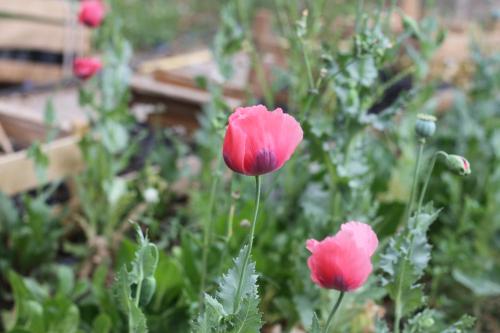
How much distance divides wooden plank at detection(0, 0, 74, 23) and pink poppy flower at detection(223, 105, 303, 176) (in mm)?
2320

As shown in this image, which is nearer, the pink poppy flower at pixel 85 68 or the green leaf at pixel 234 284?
the green leaf at pixel 234 284

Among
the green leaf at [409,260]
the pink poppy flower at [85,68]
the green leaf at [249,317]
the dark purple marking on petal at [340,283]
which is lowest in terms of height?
the pink poppy flower at [85,68]

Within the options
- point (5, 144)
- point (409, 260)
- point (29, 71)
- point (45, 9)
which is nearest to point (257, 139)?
point (409, 260)

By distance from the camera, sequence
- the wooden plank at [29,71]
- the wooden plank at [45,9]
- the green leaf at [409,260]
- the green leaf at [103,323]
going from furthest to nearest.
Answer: the wooden plank at [29,71]
the wooden plank at [45,9]
the green leaf at [103,323]
the green leaf at [409,260]

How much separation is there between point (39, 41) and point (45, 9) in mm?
202

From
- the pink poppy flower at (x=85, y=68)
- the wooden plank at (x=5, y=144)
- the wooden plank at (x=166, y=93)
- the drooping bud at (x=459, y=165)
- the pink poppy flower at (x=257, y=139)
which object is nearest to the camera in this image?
the pink poppy flower at (x=257, y=139)

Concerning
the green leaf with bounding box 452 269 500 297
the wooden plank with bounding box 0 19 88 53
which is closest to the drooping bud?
the green leaf with bounding box 452 269 500 297

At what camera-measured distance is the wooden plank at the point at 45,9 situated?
2664mm

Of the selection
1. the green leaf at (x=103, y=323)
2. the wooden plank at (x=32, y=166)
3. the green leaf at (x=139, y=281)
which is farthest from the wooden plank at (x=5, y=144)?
the green leaf at (x=139, y=281)

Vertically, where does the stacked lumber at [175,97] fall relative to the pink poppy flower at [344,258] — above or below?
below

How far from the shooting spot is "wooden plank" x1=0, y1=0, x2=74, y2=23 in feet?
8.74

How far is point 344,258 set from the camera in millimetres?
567

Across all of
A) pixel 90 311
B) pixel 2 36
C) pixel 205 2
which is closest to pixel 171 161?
pixel 90 311

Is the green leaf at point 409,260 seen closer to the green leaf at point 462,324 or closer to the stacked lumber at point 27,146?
the green leaf at point 462,324
